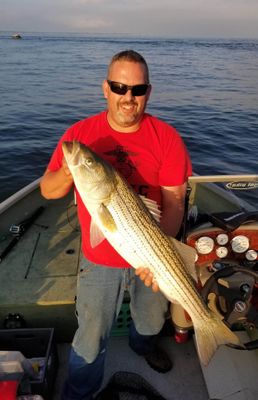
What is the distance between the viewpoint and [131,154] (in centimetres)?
348

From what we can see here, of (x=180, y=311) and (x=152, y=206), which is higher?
(x=152, y=206)

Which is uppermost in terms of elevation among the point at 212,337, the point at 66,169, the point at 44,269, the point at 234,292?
the point at 66,169

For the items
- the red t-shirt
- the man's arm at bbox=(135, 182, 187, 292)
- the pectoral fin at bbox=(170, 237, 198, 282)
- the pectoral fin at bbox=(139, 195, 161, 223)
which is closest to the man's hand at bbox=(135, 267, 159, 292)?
the man's arm at bbox=(135, 182, 187, 292)

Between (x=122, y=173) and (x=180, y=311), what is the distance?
1.76 m

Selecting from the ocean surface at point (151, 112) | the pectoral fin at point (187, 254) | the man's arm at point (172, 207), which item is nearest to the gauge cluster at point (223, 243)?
the man's arm at point (172, 207)

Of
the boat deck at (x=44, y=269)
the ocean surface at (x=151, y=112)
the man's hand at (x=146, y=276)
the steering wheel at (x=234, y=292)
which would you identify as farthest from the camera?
the ocean surface at (x=151, y=112)

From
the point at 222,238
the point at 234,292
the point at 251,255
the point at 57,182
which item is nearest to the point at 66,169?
the point at 57,182

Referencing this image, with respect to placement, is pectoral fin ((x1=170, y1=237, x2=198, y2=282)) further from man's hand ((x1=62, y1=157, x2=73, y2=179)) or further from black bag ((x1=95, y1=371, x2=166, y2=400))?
black bag ((x1=95, y1=371, x2=166, y2=400))

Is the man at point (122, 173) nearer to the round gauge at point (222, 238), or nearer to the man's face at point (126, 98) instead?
the man's face at point (126, 98)

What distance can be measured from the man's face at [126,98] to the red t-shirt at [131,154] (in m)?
0.16

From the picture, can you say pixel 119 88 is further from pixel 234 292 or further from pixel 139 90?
pixel 234 292

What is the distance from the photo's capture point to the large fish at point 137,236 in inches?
121

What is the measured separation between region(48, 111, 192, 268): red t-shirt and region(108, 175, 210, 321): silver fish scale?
34cm

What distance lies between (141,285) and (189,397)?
148cm
